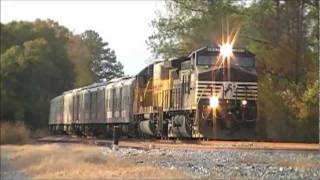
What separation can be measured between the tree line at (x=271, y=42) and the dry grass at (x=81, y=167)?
11.9m

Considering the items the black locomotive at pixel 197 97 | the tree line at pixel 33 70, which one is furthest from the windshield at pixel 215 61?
the tree line at pixel 33 70

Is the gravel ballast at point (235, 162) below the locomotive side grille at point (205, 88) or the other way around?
below

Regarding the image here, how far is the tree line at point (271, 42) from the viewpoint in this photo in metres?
29.0

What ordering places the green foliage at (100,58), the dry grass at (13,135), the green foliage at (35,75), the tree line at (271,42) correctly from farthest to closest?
the green foliage at (35,75), the dry grass at (13,135), the tree line at (271,42), the green foliage at (100,58)

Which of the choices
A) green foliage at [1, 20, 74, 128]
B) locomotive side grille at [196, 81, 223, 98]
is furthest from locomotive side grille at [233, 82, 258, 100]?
green foliage at [1, 20, 74, 128]

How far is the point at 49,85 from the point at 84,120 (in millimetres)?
12952

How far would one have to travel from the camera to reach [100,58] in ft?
83.6

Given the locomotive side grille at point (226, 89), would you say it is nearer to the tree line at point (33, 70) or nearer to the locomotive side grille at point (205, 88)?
the locomotive side grille at point (205, 88)

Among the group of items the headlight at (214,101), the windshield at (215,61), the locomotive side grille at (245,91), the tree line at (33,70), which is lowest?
the headlight at (214,101)

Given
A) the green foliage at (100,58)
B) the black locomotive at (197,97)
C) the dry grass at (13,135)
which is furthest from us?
the dry grass at (13,135)

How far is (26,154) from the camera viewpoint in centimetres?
2197

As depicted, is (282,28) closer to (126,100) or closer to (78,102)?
(126,100)

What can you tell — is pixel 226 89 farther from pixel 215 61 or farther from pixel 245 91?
pixel 215 61

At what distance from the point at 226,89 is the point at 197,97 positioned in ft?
3.39
